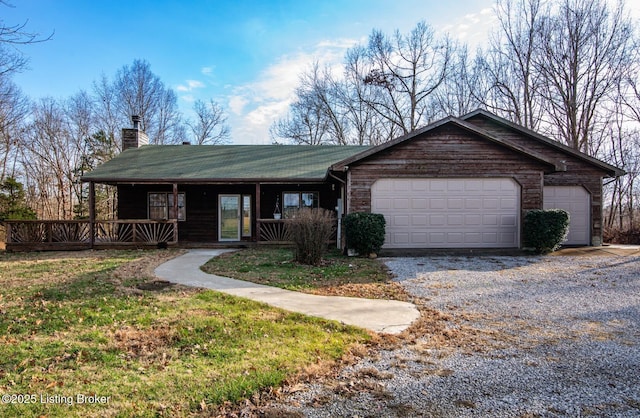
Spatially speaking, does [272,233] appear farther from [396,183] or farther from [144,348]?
[144,348]

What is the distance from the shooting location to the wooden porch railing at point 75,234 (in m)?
13.7

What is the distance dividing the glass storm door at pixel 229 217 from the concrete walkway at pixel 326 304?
7225 mm

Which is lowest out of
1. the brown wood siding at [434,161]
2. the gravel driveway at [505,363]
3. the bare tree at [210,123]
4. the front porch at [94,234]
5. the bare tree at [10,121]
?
the gravel driveway at [505,363]

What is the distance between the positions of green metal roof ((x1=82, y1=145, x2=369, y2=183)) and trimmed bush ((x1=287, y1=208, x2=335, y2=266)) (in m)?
4.10

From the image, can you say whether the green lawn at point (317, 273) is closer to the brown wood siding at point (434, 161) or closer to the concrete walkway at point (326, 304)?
the concrete walkway at point (326, 304)

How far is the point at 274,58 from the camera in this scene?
21.4 meters

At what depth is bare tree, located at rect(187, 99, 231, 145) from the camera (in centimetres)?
3466

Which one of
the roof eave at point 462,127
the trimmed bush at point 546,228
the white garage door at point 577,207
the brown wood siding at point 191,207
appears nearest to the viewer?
the trimmed bush at point 546,228

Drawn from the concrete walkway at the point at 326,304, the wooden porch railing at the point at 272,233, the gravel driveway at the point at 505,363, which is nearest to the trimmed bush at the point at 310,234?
the concrete walkway at the point at 326,304

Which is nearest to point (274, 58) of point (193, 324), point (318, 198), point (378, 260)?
point (318, 198)

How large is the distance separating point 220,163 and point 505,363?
14.0m

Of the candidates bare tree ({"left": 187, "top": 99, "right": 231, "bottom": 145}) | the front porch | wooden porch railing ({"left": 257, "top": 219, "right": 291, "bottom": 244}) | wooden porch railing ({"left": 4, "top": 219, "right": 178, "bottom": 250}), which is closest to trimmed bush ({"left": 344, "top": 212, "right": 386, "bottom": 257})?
the front porch

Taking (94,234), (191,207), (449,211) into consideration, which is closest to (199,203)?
(191,207)

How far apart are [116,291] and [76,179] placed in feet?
72.9
